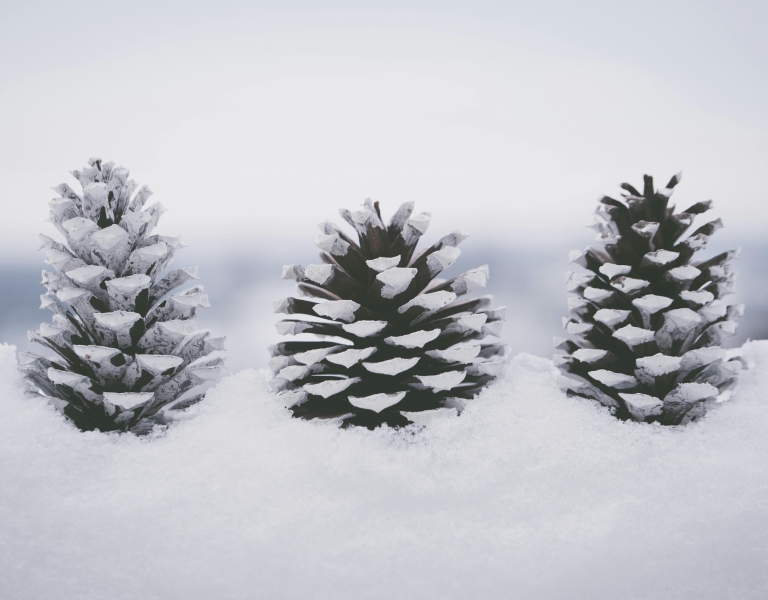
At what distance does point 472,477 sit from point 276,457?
27 centimetres

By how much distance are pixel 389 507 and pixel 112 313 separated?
0.48 meters

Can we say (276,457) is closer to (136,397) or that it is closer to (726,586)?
(136,397)

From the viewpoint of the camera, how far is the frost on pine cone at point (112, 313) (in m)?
0.76

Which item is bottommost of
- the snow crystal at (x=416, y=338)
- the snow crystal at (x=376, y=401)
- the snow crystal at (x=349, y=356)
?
the snow crystal at (x=376, y=401)

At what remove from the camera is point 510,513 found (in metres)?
0.63

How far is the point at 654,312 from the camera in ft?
2.66

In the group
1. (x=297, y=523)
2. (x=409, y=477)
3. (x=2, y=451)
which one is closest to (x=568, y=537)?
(x=409, y=477)

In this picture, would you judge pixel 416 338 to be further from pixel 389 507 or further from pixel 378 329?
pixel 389 507

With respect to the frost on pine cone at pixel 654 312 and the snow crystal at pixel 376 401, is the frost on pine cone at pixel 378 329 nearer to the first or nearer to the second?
the snow crystal at pixel 376 401

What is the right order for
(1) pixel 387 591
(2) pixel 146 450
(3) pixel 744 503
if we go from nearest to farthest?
(1) pixel 387 591
(3) pixel 744 503
(2) pixel 146 450

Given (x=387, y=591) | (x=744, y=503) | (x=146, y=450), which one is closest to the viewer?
(x=387, y=591)

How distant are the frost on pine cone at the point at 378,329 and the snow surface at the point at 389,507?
0.16 ft

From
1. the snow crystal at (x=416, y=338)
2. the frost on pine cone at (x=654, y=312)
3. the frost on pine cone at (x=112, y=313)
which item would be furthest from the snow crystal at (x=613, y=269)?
the frost on pine cone at (x=112, y=313)

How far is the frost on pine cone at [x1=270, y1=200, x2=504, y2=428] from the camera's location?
761 mm
